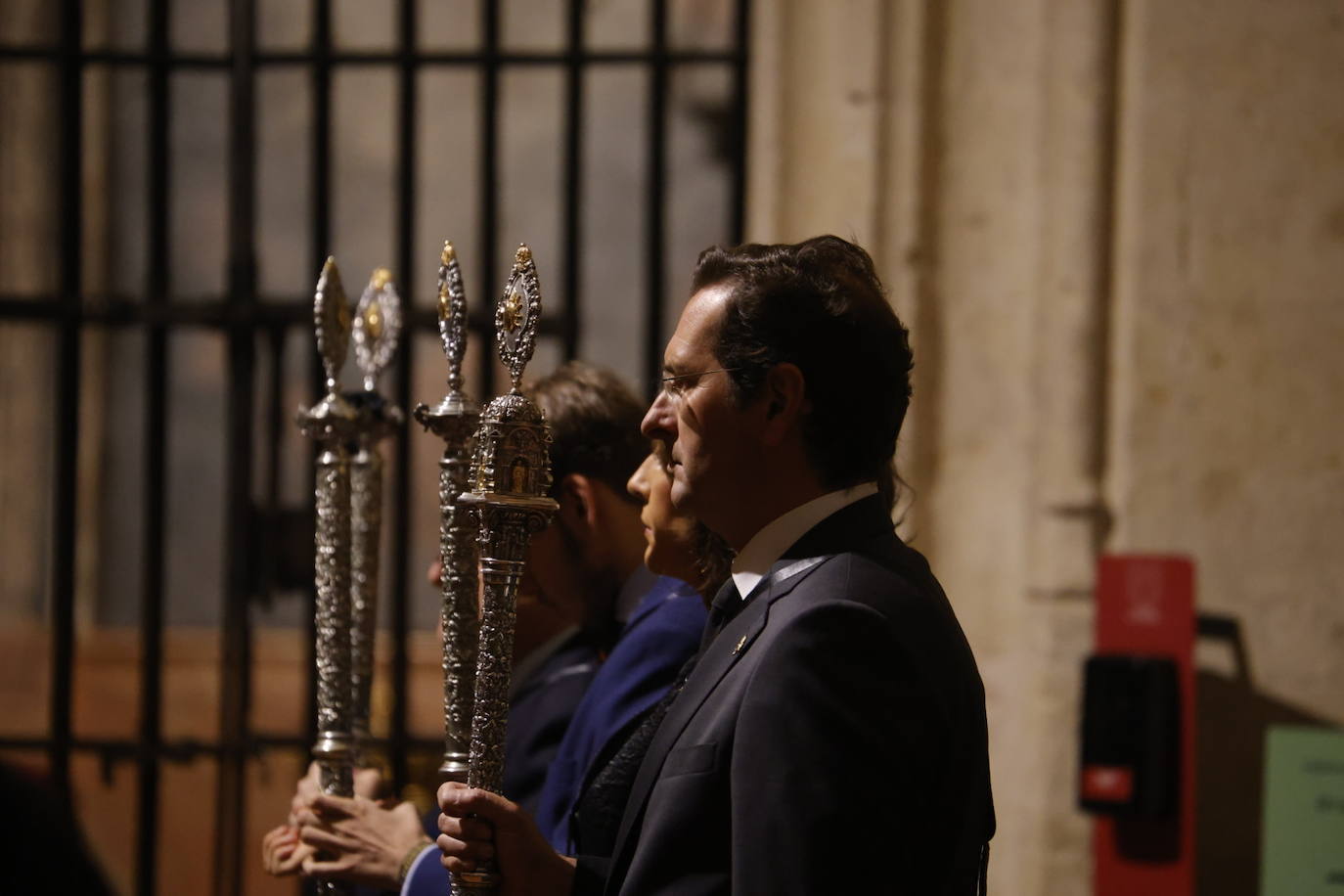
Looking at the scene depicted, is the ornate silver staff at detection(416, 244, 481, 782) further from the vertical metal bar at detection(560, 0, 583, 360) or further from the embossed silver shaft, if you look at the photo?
the vertical metal bar at detection(560, 0, 583, 360)

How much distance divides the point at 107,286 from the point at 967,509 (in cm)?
377

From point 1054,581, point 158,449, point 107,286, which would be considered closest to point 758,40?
point 1054,581

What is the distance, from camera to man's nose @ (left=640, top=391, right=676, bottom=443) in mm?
1769

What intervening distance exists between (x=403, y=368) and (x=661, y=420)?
2.75 metres

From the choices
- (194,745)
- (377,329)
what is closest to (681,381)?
(377,329)

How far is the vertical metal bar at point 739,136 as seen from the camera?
4352 millimetres

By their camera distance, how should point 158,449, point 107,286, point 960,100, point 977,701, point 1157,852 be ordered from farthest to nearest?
point 107,286 < point 158,449 < point 960,100 < point 1157,852 < point 977,701

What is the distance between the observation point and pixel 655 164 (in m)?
4.36

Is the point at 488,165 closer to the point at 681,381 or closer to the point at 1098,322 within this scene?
the point at 1098,322

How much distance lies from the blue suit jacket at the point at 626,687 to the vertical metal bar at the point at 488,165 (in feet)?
7.32

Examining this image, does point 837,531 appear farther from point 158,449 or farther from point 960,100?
point 158,449

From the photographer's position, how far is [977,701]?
1.66 m

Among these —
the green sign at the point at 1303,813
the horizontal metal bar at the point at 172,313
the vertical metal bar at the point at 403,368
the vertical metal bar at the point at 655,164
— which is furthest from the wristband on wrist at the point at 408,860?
the horizontal metal bar at the point at 172,313

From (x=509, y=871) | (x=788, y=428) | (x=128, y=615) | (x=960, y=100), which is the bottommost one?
(x=128, y=615)
